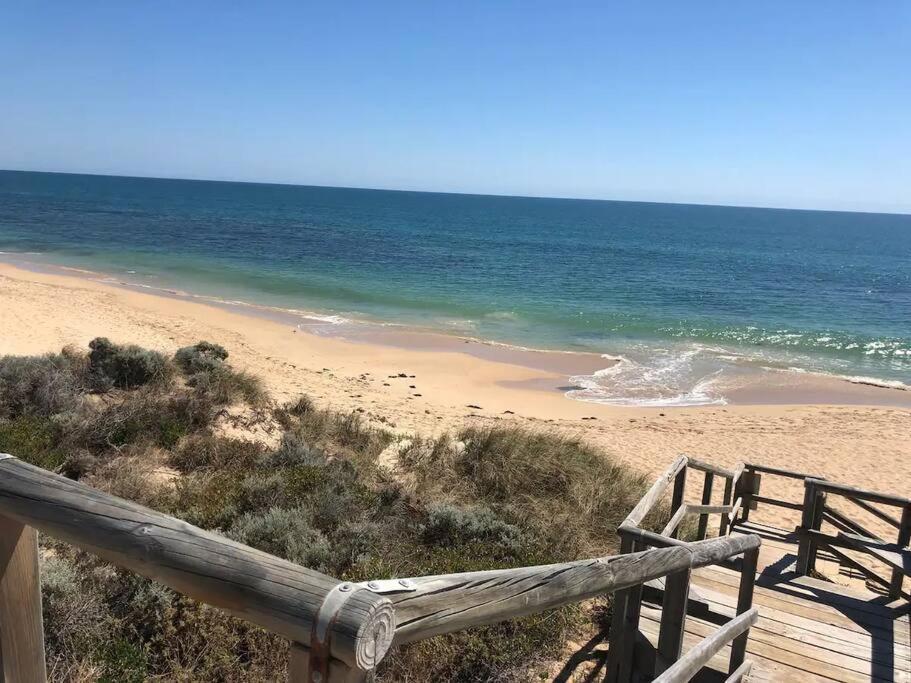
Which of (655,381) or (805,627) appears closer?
(805,627)

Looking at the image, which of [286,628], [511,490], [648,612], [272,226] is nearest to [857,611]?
[648,612]

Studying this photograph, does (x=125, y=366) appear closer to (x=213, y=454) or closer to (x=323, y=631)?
(x=213, y=454)

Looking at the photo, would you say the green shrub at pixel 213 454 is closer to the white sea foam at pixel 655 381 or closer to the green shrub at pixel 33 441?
the green shrub at pixel 33 441

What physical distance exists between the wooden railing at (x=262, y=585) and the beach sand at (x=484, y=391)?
9.72m

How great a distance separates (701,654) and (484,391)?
1406 centimetres

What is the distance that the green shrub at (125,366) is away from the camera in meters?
10.5

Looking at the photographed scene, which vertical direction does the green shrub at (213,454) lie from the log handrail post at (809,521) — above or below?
below

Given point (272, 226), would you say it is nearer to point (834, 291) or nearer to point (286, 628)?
point (834, 291)

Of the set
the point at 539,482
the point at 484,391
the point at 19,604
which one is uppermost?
the point at 19,604

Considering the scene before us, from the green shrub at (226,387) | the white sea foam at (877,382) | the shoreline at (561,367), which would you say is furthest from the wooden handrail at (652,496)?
the white sea foam at (877,382)

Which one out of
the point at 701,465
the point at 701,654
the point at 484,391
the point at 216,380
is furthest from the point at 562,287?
the point at 701,654

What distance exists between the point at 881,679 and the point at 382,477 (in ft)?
16.8

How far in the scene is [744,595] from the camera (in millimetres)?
3938

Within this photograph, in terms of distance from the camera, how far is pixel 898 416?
1714cm
